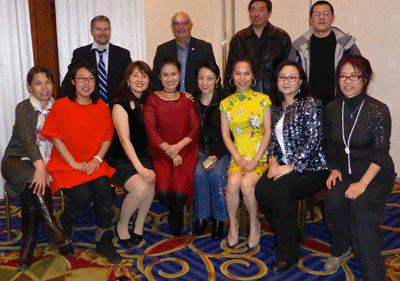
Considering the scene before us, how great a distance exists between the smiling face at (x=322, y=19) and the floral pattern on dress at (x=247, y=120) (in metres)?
0.85

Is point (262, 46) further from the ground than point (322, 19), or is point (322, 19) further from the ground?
point (322, 19)

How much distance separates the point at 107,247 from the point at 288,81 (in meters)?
1.70

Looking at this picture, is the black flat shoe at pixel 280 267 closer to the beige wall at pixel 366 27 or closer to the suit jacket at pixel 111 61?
the suit jacket at pixel 111 61

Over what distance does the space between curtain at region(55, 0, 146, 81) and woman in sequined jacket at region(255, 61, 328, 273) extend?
2.46 meters

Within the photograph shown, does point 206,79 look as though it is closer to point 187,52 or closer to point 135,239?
point 187,52

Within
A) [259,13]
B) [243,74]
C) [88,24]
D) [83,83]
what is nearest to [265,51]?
[259,13]

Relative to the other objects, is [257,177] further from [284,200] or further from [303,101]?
[303,101]

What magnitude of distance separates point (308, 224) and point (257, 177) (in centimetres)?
80

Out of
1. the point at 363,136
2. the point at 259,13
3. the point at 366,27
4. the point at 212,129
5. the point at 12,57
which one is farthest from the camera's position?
→ the point at 366,27

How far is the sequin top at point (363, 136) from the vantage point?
2.12 metres

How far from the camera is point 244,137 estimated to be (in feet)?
9.06

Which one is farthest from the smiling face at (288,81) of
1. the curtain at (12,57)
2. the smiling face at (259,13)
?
the curtain at (12,57)

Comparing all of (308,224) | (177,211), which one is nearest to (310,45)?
(308,224)

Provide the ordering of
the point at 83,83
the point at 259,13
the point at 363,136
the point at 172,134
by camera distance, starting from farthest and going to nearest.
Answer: the point at 259,13, the point at 172,134, the point at 83,83, the point at 363,136
